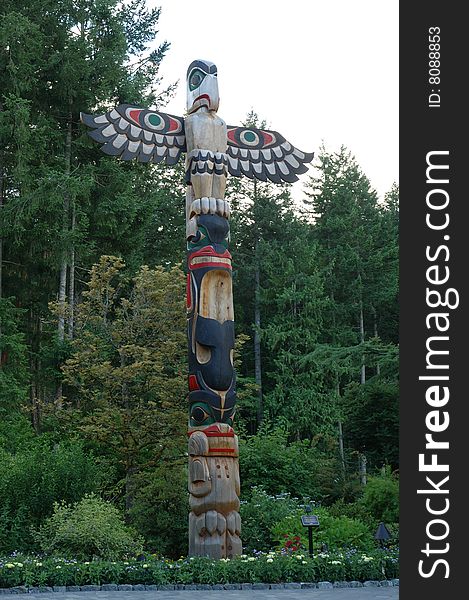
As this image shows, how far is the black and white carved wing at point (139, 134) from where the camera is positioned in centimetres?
1280

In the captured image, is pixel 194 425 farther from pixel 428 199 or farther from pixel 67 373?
pixel 428 199

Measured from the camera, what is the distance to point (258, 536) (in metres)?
13.6

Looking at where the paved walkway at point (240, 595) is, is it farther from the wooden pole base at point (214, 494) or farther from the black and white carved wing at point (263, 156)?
the black and white carved wing at point (263, 156)

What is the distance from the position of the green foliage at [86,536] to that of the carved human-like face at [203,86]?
6136mm

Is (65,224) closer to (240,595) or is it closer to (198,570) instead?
(198,570)

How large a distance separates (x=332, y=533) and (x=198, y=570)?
3643 millimetres

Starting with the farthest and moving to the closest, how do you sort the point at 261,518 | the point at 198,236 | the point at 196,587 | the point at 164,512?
1. the point at 164,512
2. the point at 261,518
3. the point at 198,236
4. the point at 196,587

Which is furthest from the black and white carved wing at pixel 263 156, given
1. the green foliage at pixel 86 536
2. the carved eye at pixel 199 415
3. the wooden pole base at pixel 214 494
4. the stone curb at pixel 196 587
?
the stone curb at pixel 196 587

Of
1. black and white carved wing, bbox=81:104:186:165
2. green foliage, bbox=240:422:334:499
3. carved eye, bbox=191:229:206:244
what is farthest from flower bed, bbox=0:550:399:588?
green foliage, bbox=240:422:334:499

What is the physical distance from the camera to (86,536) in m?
11.6

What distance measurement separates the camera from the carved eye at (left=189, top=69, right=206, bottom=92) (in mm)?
13341

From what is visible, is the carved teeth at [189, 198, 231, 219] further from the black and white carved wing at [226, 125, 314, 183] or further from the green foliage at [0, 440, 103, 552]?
the green foliage at [0, 440, 103, 552]

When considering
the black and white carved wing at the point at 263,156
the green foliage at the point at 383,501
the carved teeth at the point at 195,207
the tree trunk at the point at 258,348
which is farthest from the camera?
the tree trunk at the point at 258,348

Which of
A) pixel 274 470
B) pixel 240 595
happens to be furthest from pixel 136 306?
pixel 240 595
